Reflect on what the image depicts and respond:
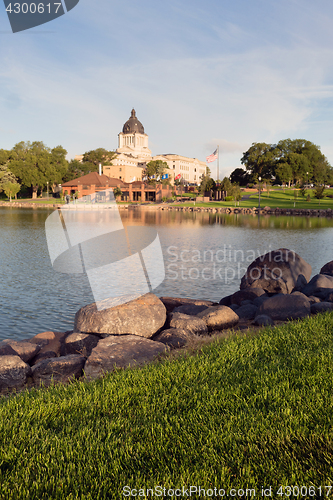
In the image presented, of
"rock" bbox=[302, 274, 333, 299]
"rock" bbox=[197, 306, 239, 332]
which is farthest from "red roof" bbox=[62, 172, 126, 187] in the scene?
"rock" bbox=[197, 306, 239, 332]

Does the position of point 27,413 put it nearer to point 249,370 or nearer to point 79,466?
point 79,466

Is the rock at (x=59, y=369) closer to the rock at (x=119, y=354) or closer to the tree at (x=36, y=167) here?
the rock at (x=119, y=354)

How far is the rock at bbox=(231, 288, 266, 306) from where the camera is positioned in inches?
463

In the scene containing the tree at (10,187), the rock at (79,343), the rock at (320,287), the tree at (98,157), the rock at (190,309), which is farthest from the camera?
the tree at (98,157)

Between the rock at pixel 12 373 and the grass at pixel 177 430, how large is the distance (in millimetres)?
1741

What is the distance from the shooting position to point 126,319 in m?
7.78

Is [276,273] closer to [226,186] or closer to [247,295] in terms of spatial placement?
[247,295]

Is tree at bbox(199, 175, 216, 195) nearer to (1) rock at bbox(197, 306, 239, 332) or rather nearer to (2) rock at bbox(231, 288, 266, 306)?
(2) rock at bbox(231, 288, 266, 306)

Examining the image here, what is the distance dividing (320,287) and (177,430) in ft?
29.8

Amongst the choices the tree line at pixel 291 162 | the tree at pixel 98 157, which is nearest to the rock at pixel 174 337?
the tree line at pixel 291 162

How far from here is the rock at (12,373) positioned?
643 cm

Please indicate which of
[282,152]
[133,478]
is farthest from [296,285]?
[282,152]

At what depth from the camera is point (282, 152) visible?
5074 inches

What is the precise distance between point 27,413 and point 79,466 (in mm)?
1338
